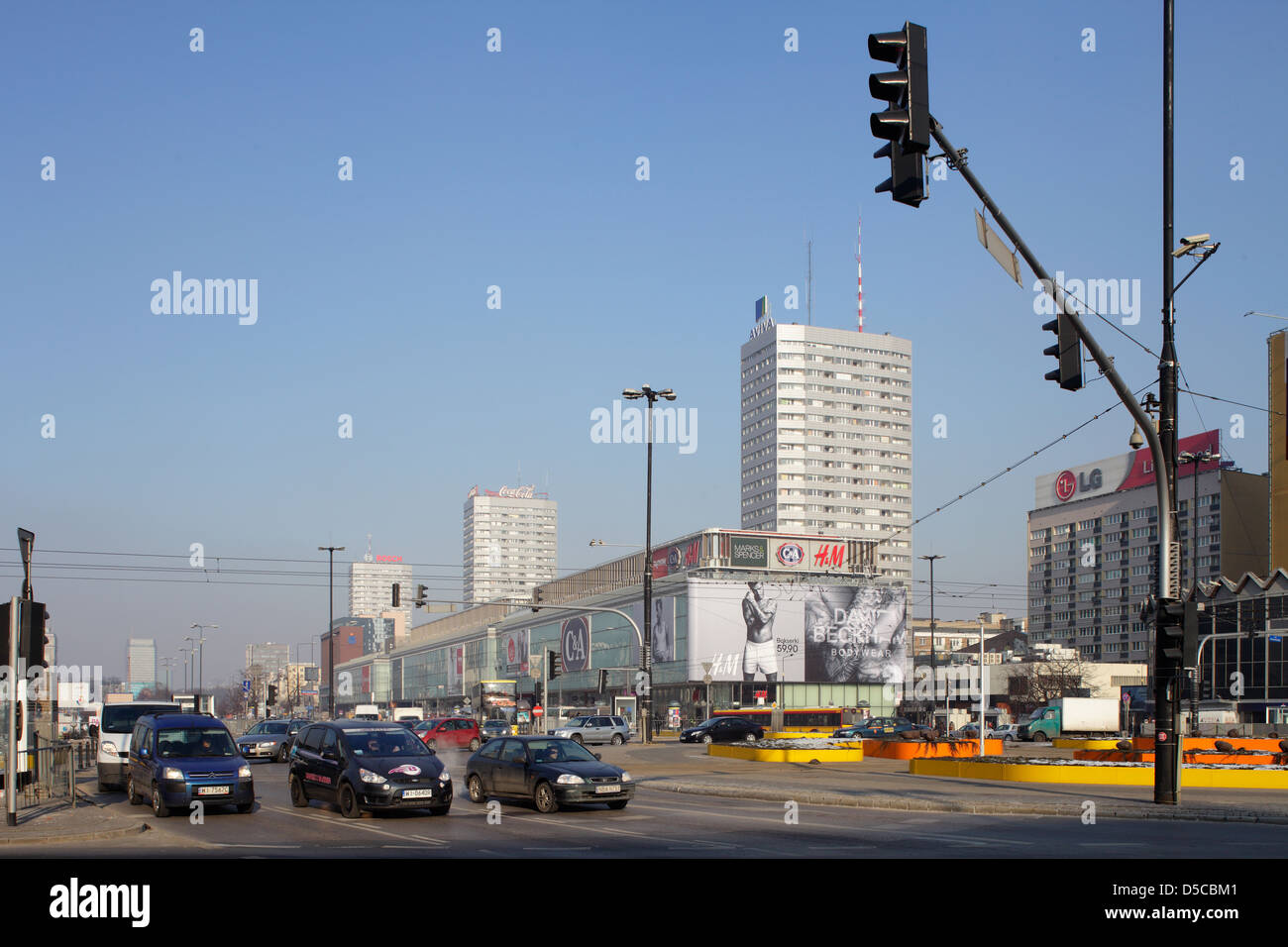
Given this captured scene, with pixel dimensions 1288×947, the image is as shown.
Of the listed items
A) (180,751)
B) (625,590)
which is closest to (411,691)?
(625,590)

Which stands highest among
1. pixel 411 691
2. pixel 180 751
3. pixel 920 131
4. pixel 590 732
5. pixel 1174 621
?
pixel 920 131

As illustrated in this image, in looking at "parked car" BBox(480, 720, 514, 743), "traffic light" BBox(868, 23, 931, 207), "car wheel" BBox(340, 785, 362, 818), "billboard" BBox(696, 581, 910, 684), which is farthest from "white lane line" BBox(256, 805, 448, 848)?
"billboard" BBox(696, 581, 910, 684)

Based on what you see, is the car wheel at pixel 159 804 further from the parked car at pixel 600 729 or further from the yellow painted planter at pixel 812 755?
the parked car at pixel 600 729

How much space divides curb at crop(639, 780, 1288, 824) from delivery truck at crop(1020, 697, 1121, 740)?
141 ft

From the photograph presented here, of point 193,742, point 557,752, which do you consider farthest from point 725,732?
point 193,742

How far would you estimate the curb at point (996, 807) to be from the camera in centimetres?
1884

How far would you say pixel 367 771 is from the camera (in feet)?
63.0

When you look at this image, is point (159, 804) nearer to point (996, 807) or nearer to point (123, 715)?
point (123, 715)

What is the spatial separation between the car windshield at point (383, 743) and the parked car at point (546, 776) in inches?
74.2

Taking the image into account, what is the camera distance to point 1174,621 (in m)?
19.2
